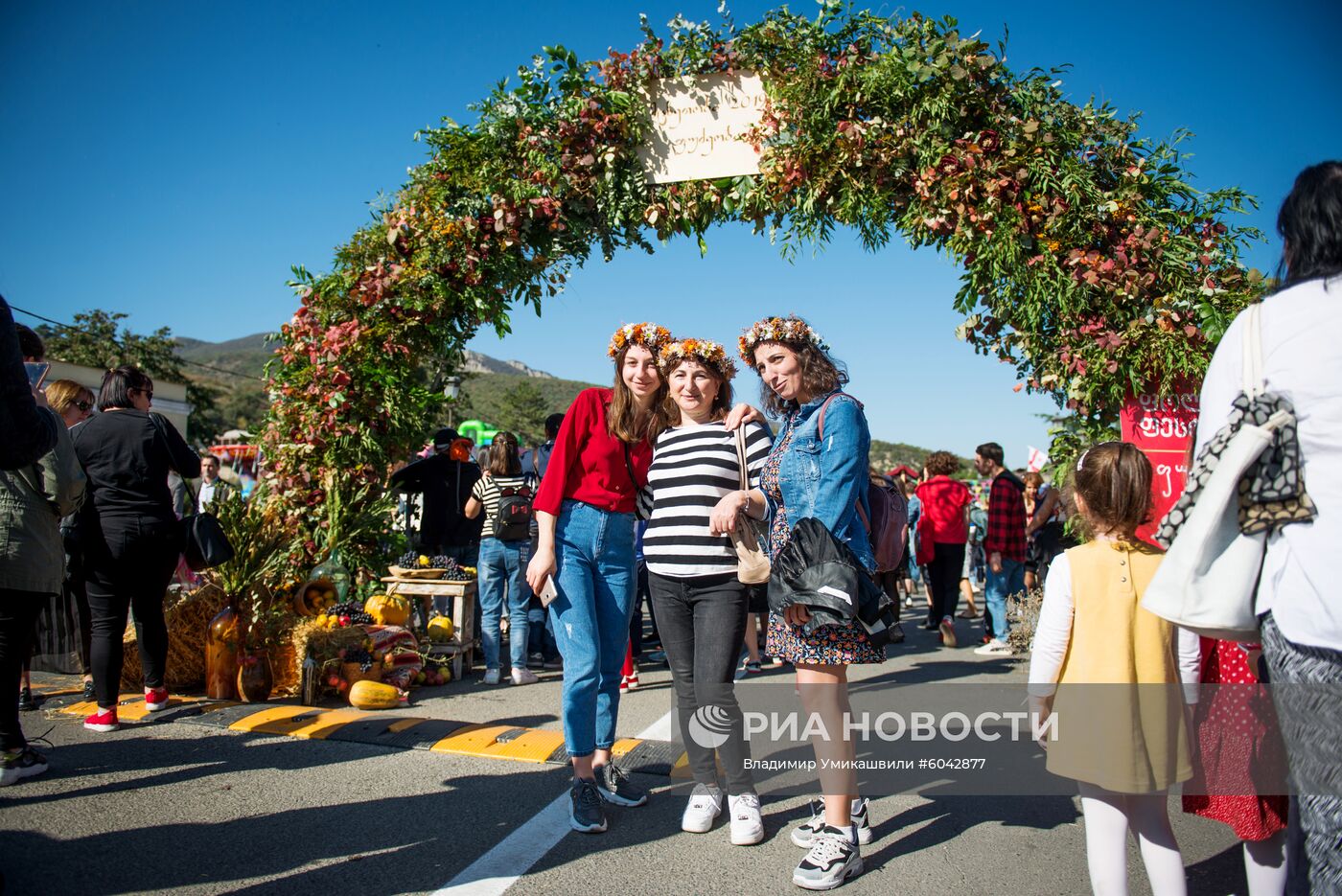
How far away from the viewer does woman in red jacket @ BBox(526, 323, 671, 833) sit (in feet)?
11.0

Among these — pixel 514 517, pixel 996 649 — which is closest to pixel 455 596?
pixel 514 517

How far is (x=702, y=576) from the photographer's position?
3.25m

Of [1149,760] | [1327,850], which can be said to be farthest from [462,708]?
[1327,850]

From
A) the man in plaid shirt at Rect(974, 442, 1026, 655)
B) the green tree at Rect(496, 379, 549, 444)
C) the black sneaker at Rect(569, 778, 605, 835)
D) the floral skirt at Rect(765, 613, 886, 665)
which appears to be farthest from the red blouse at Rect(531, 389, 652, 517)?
the green tree at Rect(496, 379, 549, 444)

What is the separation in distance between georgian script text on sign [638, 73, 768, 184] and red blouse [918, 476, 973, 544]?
4.10m

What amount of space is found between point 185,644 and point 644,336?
4.04 m

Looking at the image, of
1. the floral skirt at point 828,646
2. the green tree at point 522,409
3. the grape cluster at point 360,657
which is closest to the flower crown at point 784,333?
the floral skirt at point 828,646

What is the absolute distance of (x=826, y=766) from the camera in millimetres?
2961

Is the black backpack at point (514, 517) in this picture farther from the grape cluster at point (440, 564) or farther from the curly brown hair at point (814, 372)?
the curly brown hair at point (814, 372)

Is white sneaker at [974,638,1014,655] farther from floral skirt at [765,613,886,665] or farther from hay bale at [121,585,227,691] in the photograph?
hay bale at [121,585,227,691]

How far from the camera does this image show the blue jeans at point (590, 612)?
11.0 ft

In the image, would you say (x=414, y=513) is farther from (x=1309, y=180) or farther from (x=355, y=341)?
(x=1309, y=180)

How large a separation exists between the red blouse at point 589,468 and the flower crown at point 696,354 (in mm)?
373

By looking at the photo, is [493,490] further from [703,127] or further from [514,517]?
[703,127]
